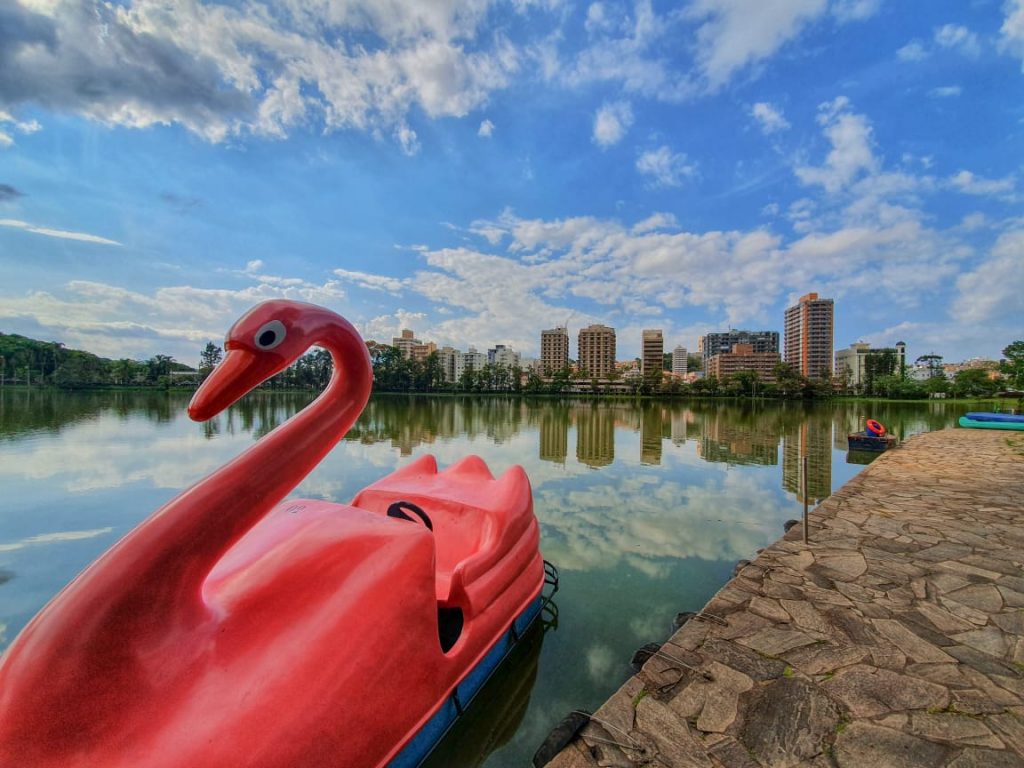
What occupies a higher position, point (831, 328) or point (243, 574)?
point (831, 328)

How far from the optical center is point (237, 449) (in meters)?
12.0

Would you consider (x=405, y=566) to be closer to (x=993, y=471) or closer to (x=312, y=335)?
(x=312, y=335)

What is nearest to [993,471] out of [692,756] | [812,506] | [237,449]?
[812,506]

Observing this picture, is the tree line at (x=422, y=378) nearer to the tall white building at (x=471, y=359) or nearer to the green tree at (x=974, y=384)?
the green tree at (x=974, y=384)

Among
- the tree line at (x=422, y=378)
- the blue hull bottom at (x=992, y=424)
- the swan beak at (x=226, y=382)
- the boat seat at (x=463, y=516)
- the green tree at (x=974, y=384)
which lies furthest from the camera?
the tree line at (x=422, y=378)

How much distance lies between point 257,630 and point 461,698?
140 cm

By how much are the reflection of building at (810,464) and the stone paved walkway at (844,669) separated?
1.56 meters

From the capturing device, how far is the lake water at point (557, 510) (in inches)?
128

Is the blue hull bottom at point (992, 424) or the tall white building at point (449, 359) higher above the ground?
the tall white building at point (449, 359)

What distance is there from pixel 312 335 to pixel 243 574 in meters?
1.11

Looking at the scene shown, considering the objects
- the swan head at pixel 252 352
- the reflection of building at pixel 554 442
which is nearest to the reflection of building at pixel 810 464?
the reflection of building at pixel 554 442

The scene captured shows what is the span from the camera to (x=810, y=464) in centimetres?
1142

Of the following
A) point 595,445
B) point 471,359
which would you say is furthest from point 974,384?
point 471,359

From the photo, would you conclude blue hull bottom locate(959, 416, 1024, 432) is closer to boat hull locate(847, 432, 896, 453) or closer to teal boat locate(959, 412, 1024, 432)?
teal boat locate(959, 412, 1024, 432)
